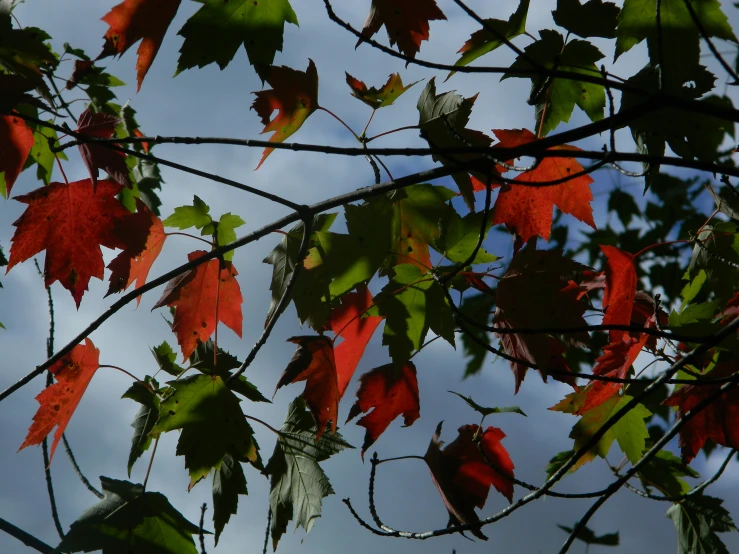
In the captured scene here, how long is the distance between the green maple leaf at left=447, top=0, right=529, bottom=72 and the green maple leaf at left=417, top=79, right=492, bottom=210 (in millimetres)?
98

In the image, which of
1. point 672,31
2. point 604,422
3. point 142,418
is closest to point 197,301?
point 142,418

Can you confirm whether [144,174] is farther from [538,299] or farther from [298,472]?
[538,299]

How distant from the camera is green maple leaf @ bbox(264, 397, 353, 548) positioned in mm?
1405

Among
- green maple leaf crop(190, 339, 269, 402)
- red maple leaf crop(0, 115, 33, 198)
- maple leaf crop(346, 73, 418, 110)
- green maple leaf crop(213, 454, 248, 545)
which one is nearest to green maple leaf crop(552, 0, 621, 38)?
maple leaf crop(346, 73, 418, 110)

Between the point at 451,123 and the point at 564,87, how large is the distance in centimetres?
33

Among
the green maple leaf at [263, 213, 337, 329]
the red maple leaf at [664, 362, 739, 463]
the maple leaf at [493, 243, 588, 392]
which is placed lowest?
the red maple leaf at [664, 362, 739, 463]

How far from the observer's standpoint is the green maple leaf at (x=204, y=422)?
1.24 m

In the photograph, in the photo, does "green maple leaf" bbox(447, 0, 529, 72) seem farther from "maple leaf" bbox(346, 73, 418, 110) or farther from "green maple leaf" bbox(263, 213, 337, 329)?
"green maple leaf" bbox(263, 213, 337, 329)

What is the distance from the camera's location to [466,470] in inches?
57.9

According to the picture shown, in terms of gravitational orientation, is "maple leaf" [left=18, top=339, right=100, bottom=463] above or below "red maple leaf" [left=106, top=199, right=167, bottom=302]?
below

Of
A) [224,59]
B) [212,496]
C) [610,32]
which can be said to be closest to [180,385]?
[212,496]

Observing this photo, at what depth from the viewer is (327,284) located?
1.25 meters

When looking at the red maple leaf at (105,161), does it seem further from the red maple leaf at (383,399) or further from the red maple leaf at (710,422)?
the red maple leaf at (710,422)

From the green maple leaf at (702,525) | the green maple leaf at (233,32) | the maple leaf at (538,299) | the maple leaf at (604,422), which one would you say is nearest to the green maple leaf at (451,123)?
the maple leaf at (538,299)
